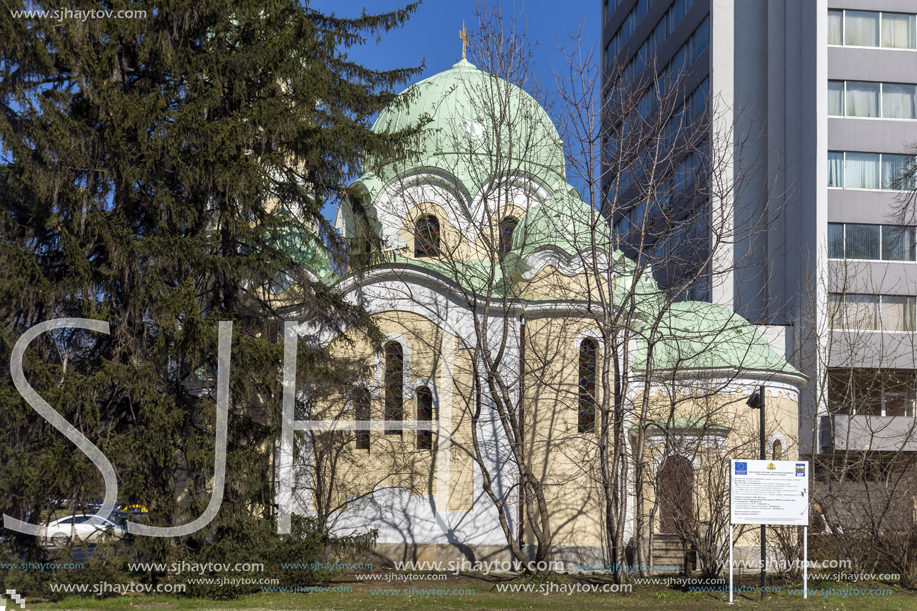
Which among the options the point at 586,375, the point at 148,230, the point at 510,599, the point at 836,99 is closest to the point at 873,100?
the point at 836,99

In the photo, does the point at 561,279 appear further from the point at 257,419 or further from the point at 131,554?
the point at 131,554

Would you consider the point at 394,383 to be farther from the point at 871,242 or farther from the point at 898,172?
the point at 898,172

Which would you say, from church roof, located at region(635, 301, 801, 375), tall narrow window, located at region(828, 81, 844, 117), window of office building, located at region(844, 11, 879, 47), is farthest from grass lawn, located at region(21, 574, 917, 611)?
window of office building, located at region(844, 11, 879, 47)

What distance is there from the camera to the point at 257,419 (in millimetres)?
17531

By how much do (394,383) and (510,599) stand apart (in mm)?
5728

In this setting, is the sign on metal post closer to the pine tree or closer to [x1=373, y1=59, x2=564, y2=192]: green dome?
the pine tree

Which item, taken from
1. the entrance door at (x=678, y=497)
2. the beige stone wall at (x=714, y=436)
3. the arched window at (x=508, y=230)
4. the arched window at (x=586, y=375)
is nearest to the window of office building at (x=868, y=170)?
the beige stone wall at (x=714, y=436)

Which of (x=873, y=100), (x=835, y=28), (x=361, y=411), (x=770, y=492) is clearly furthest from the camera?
(x=835, y=28)

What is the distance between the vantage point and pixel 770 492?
13.3m

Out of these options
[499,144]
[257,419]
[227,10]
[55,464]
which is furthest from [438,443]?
[227,10]

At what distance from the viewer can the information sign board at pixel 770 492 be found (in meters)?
13.2

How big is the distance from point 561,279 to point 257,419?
7128mm

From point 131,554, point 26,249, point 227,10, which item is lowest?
point 131,554

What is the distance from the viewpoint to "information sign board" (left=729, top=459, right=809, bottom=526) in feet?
43.3
